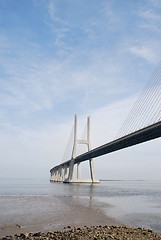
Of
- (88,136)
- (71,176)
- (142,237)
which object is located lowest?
(142,237)

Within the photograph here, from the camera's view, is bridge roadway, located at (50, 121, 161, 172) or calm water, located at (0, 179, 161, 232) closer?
calm water, located at (0, 179, 161, 232)

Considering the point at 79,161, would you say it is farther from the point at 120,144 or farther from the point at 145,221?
the point at 145,221

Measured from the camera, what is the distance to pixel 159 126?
2819 cm

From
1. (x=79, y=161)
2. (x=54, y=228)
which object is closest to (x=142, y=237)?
(x=54, y=228)

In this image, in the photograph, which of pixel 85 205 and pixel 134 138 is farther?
pixel 134 138

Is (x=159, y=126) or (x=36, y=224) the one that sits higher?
(x=159, y=126)

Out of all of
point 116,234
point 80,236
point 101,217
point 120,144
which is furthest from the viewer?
point 120,144

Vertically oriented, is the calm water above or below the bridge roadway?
below

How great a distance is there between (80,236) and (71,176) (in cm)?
6556

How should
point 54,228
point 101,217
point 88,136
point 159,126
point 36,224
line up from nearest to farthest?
1. point 54,228
2. point 36,224
3. point 101,217
4. point 159,126
5. point 88,136

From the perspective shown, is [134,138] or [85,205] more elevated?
[134,138]

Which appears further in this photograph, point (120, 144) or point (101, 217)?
point (120, 144)

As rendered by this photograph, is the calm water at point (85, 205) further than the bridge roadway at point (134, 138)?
No

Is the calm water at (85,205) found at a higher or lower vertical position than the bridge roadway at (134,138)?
lower
